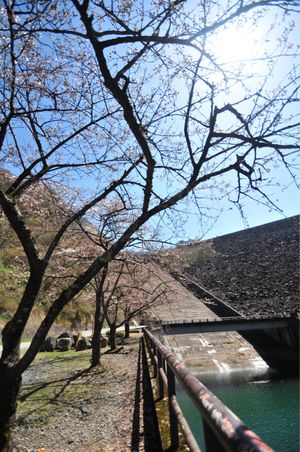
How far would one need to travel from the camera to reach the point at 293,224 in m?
49.0

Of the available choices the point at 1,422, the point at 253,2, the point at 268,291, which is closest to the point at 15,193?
the point at 1,422

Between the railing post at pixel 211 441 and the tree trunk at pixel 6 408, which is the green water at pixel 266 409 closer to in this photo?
the tree trunk at pixel 6 408

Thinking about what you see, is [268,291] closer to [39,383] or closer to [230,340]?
[230,340]

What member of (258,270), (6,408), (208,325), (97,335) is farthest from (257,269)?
(6,408)

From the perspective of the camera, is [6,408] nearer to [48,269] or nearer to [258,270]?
[48,269]

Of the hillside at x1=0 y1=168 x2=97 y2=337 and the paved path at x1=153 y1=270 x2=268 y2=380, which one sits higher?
the hillside at x1=0 y1=168 x2=97 y2=337

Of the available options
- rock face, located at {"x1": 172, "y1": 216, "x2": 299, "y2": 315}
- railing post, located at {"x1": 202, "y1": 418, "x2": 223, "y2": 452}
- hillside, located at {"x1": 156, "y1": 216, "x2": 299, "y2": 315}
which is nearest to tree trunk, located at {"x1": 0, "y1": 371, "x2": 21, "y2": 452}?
railing post, located at {"x1": 202, "y1": 418, "x2": 223, "y2": 452}

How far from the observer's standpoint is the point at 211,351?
2547 centimetres

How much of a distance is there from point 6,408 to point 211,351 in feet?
77.7

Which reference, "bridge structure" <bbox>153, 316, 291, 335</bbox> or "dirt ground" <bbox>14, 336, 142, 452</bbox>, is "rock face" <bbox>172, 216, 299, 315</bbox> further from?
"dirt ground" <bbox>14, 336, 142, 452</bbox>

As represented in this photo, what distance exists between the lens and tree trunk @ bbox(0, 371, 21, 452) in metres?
3.80

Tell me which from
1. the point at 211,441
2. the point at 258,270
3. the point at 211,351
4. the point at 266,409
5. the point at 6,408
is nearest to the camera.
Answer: the point at 211,441

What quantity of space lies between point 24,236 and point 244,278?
4073 cm

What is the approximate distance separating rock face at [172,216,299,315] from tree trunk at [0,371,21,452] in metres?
29.3
